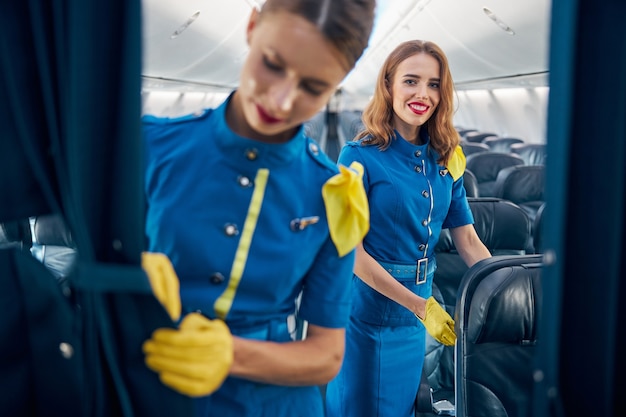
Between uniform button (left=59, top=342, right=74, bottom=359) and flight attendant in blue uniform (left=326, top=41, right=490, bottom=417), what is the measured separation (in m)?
1.33

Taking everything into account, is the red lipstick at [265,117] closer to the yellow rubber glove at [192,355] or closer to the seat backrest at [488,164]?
the yellow rubber glove at [192,355]

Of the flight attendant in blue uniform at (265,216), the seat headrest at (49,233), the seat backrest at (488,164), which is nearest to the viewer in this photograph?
the flight attendant in blue uniform at (265,216)

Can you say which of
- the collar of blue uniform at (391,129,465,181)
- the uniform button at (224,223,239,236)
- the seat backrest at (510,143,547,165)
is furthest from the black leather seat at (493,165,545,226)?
the uniform button at (224,223,239,236)

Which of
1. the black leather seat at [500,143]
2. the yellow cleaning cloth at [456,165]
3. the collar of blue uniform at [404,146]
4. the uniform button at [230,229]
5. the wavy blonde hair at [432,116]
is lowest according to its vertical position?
the uniform button at [230,229]

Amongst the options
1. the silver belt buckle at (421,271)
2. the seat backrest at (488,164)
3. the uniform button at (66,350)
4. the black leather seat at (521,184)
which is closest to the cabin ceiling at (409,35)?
the seat backrest at (488,164)

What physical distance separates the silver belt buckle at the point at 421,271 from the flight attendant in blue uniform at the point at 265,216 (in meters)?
1.13

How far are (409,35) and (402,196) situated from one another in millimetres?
5619

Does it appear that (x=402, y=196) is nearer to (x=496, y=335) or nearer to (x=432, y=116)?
(x=432, y=116)

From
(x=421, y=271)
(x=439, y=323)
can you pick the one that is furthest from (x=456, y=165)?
(x=439, y=323)

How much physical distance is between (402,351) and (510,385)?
0.47 meters

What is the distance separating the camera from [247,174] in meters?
1.04

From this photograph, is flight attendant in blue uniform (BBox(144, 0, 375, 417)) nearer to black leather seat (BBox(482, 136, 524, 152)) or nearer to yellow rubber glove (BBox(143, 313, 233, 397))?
yellow rubber glove (BBox(143, 313, 233, 397))

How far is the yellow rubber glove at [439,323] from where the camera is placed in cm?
203

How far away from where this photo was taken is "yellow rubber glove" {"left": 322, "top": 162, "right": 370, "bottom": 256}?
3.55 ft
